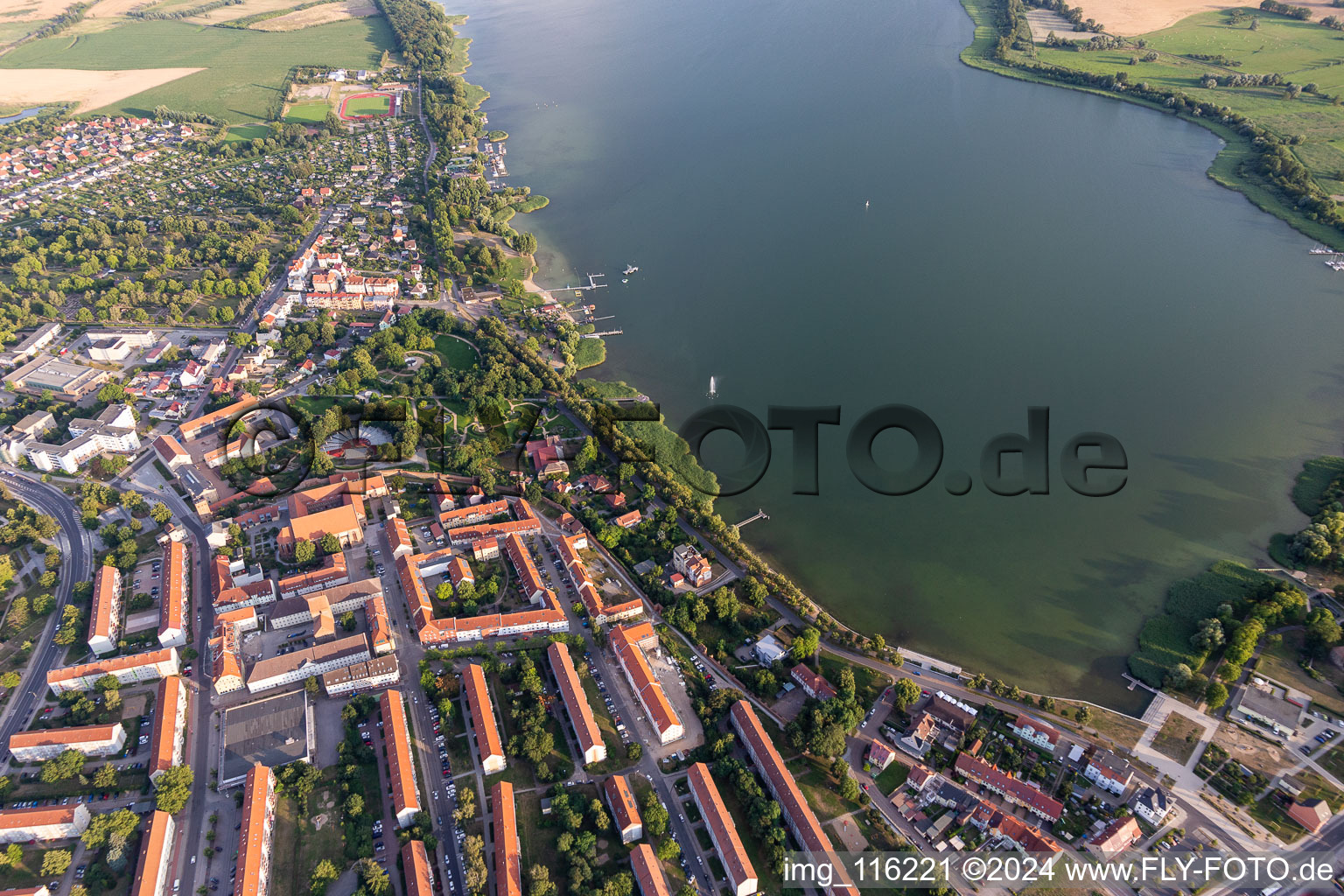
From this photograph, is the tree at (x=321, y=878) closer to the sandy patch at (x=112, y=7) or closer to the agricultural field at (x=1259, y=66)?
the agricultural field at (x=1259, y=66)

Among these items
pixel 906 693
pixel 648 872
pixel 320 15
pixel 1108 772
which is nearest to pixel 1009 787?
pixel 1108 772

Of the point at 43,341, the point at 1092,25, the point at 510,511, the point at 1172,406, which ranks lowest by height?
the point at 510,511

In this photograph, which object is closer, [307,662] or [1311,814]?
[1311,814]

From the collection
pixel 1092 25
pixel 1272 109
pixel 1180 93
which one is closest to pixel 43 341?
pixel 1180 93

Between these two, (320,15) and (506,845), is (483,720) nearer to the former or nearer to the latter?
(506,845)

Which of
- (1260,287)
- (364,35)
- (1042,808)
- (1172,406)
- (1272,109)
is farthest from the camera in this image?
(364,35)

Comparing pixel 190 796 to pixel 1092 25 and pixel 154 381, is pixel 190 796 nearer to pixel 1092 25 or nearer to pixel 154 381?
pixel 154 381

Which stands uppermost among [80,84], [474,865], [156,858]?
[80,84]

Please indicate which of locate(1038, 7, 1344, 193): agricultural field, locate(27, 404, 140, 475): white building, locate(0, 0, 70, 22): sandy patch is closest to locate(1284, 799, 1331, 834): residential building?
locate(27, 404, 140, 475): white building
